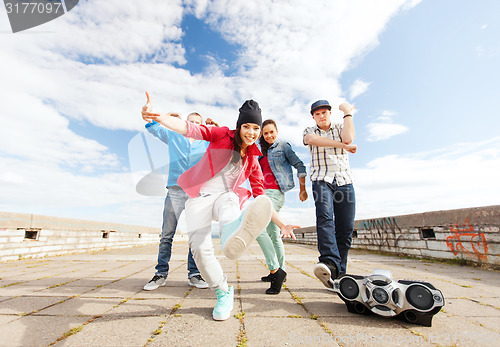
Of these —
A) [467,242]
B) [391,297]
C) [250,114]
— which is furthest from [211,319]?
[467,242]

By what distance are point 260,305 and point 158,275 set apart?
4.53ft

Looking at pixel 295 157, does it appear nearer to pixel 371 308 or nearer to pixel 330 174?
pixel 330 174

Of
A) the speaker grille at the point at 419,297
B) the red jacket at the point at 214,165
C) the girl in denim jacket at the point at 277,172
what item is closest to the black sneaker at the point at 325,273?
the speaker grille at the point at 419,297

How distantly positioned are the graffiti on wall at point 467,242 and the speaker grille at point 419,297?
12.7ft

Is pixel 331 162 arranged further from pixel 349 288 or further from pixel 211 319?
pixel 211 319

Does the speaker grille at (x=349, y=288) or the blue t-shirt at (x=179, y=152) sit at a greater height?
the blue t-shirt at (x=179, y=152)

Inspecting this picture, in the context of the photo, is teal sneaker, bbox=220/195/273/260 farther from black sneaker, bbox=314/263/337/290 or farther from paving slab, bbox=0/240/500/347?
black sneaker, bbox=314/263/337/290

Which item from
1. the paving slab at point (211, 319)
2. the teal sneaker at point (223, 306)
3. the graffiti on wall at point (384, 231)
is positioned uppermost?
the graffiti on wall at point (384, 231)

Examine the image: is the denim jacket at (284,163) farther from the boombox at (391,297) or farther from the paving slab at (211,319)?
the boombox at (391,297)

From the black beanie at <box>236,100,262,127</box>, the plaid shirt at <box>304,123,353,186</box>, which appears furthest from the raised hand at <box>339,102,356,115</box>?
the black beanie at <box>236,100,262,127</box>

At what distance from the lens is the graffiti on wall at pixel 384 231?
20.6 feet

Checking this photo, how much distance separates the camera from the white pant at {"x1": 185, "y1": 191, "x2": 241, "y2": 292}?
73.1 inches

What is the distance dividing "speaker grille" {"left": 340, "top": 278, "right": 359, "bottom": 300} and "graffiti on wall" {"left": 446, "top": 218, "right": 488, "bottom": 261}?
402cm

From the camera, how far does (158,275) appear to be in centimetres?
285
